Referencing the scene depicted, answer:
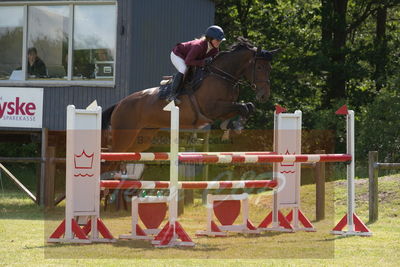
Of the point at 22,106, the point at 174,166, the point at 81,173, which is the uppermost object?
the point at 22,106

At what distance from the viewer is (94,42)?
1359 centimetres

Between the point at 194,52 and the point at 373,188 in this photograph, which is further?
the point at 373,188

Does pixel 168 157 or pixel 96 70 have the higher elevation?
pixel 96 70

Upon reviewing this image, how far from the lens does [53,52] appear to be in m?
13.9

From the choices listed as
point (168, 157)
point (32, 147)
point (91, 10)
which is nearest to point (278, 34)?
point (32, 147)

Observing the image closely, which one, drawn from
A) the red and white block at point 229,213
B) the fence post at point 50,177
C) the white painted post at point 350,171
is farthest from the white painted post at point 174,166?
the fence post at point 50,177

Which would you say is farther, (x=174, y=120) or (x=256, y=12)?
(x=256, y=12)

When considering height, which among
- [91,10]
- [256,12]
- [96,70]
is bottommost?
[96,70]

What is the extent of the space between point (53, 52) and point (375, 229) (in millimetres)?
7087

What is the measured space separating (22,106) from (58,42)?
1.34 m

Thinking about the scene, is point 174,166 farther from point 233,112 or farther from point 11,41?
point 11,41

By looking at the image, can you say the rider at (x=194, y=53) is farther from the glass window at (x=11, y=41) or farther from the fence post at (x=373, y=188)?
the glass window at (x=11, y=41)

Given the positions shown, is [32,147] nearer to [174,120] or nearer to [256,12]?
[256,12]

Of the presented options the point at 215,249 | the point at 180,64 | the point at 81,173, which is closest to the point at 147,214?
the point at 81,173
